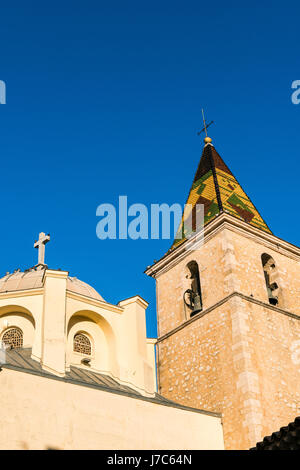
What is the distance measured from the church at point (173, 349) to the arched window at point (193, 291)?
0.03 meters

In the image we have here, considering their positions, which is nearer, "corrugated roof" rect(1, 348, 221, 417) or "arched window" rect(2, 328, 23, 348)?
"corrugated roof" rect(1, 348, 221, 417)

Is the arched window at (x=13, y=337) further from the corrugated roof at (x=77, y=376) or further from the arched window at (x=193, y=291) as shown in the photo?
the arched window at (x=193, y=291)

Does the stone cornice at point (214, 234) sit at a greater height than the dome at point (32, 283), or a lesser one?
greater

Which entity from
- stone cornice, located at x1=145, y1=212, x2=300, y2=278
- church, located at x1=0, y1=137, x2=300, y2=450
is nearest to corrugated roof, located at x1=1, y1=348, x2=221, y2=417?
church, located at x1=0, y1=137, x2=300, y2=450

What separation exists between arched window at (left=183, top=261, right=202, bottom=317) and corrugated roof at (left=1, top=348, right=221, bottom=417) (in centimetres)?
366

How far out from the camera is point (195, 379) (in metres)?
16.2

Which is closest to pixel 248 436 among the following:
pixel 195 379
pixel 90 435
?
pixel 195 379

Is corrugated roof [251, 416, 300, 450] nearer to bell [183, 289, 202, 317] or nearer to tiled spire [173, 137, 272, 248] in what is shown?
bell [183, 289, 202, 317]

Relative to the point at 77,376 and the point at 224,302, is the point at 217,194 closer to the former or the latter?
the point at 224,302

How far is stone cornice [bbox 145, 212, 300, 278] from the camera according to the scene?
17.7m

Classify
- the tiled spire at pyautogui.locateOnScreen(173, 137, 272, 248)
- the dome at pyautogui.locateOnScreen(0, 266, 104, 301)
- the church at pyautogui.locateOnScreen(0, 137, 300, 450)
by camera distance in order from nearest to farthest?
1. the church at pyautogui.locateOnScreen(0, 137, 300, 450)
2. the dome at pyautogui.locateOnScreen(0, 266, 104, 301)
3. the tiled spire at pyautogui.locateOnScreen(173, 137, 272, 248)

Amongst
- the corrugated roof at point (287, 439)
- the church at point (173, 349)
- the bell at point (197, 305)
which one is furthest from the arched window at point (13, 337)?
the corrugated roof at point (287, 439)

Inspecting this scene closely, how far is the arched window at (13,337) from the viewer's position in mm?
15312
